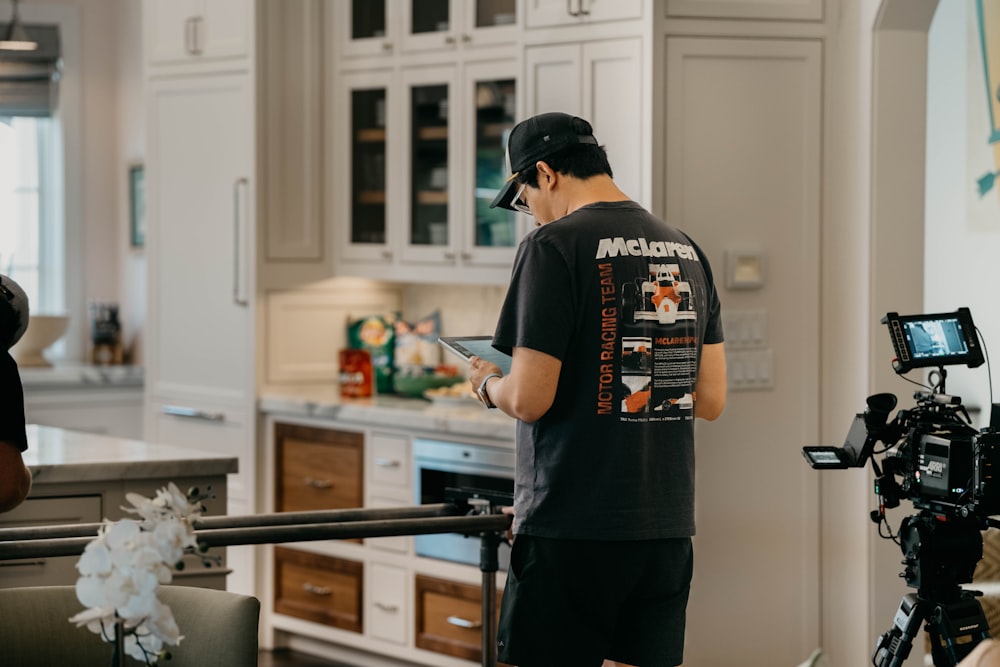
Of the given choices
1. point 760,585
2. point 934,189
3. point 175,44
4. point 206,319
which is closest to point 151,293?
point 206,319

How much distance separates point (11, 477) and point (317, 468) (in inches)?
105

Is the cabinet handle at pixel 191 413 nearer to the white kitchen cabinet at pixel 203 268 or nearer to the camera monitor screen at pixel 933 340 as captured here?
the white kitchen cabinet at pixel 203 268

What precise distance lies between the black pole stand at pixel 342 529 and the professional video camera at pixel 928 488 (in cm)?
72

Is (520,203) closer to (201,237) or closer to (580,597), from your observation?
(580,597)

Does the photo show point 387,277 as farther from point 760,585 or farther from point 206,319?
point 760,585

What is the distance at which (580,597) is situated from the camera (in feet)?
7.52

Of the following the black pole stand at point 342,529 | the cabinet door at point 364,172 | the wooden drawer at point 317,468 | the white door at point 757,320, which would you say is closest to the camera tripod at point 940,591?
the black pole stand at point 342,529

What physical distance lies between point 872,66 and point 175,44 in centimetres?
274

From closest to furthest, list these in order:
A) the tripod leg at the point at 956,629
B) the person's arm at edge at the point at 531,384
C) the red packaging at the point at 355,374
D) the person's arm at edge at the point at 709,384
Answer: the person's arm at edge at the point at 531,384, the person's arm at edge at the point at 709,384, the tripod leg at the point at 956,629, the red packaging at the point at 355,374

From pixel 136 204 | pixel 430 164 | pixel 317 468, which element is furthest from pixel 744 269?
pixel 136 204

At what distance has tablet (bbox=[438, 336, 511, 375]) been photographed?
2426 mm

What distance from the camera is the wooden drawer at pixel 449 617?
169 inches

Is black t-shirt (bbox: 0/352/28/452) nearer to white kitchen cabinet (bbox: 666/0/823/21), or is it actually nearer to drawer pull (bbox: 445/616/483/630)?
white kitchen cabinet (bbox: 666/0/823/21)

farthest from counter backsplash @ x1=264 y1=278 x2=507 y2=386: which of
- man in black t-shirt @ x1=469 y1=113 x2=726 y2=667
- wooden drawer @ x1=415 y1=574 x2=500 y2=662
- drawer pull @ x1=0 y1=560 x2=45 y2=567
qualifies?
man in black t-shirt @ x1=469 y1=113 x2=726 y2=667
